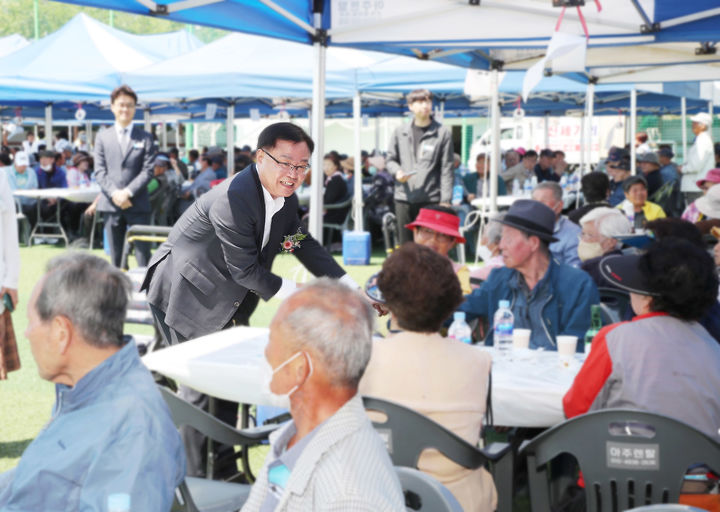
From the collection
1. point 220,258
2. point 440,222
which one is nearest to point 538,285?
point 440,222

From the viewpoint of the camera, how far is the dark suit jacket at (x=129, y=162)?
9.27 meters

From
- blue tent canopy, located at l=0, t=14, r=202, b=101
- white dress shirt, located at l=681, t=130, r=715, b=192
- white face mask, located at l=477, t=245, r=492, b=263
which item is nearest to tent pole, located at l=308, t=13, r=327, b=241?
white face mask, located at l=477, t=245, r=492, b=263

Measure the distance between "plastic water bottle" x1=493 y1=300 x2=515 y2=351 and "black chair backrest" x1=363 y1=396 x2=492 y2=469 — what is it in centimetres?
134

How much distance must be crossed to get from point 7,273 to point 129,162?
16.1ft

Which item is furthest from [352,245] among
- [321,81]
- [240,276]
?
[240,276]

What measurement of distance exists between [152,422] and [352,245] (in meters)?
9.51

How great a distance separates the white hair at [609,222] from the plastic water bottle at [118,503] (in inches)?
196

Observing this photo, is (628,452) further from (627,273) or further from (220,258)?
(220,258)

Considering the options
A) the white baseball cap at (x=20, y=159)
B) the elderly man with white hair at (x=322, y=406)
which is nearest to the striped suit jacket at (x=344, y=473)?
the elderly man with white hair at (x=322, y=406)

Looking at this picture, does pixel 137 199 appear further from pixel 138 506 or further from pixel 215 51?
pixel 138 506

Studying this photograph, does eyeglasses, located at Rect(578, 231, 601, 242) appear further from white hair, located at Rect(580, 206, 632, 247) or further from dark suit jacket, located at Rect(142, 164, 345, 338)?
dark suit jacket, located at Rect(142, 164, 345, 338)

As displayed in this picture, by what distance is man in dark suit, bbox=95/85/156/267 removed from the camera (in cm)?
916

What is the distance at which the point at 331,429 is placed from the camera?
1841mm

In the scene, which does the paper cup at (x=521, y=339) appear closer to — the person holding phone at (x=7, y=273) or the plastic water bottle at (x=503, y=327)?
the plastic water bottle at (x=503, y=327)
